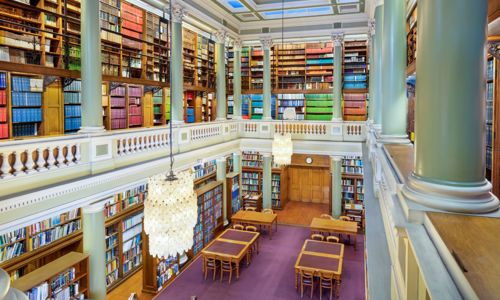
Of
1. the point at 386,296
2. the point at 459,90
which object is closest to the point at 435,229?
the point at 459,90

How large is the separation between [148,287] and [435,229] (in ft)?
24.0

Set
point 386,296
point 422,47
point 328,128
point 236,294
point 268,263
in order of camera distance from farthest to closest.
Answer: point 328,128
point 268,263
point 236,294
point 386,296
point 422,47

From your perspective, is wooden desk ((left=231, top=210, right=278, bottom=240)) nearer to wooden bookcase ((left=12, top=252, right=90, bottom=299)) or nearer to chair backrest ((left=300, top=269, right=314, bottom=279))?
chair backrest ((left=300, top=269, right=314, bottom=279))

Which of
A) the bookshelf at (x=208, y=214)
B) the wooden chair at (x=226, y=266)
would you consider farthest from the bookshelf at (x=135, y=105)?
the wooden chair at (x=226, y=266)

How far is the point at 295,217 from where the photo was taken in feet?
40.4

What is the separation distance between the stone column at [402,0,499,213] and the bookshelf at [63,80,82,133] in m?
7.13

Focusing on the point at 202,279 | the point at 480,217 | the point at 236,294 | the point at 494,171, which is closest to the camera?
the point at 480,217

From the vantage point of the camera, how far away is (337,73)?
11188 millimetres

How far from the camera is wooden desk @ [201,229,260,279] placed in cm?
777

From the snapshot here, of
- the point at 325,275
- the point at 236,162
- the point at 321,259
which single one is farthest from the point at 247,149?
the point at 325,275

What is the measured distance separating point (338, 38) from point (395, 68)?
7.88m

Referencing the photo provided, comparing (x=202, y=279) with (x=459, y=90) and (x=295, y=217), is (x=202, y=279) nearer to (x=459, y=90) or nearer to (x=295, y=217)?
(x=295, y=217)

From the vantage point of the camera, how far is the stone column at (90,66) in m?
5.65

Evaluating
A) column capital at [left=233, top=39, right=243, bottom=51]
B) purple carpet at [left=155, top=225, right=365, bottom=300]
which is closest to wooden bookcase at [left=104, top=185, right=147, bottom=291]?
purple carpet at [left=155, top=225, right=365, bottom=300]
